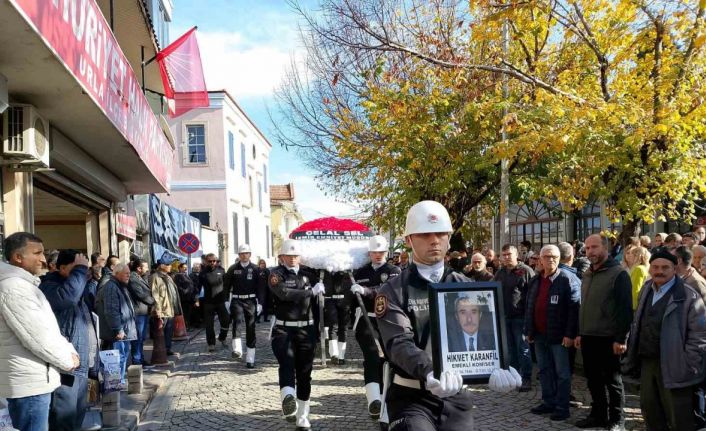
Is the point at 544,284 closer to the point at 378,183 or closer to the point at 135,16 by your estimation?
the point at 135,16

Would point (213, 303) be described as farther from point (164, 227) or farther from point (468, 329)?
point (468, 329)

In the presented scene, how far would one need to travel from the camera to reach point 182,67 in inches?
542

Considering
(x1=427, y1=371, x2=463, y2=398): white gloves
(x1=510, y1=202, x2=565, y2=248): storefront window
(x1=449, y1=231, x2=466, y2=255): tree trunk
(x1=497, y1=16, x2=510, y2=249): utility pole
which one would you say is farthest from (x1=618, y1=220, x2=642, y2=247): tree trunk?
(x1=510, y1=202, x2=565, y2=248): storefront window

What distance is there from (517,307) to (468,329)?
5.86 metres

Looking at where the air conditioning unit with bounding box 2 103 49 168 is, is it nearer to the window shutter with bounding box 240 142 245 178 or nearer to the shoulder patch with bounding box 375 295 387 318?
the shoulder patch with bounding box 375 295 387 318

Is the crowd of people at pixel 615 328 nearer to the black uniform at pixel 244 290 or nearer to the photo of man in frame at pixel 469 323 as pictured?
the photo of man in frame at pixel 469 323

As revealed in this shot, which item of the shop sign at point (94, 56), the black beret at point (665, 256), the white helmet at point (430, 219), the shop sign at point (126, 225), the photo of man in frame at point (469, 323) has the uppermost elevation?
the shop sign at point (94, 56)

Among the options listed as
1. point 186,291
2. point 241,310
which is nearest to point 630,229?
point 241,310

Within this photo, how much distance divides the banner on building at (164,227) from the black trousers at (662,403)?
13973 mm

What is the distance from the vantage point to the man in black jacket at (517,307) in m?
8.71

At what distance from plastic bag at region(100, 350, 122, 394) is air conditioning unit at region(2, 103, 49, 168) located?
248 centimetres

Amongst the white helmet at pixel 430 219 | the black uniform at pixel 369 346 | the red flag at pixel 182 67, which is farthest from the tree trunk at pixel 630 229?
the red flag at pixel 182 67

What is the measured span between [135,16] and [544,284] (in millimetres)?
9921

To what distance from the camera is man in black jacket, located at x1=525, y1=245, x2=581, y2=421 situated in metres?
6.96
